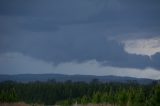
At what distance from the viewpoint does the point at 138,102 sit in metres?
113

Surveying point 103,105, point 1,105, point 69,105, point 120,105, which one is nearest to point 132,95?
point 120,105

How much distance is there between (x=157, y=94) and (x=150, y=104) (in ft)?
6.89

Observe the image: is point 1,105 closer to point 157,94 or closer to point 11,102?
point 11,102

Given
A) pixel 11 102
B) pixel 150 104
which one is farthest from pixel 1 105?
pixel 150 104

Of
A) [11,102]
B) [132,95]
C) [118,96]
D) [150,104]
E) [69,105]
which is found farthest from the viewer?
[69,105]

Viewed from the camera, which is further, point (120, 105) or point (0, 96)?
point (0, 96)

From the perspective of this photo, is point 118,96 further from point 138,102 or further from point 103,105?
point 138,102

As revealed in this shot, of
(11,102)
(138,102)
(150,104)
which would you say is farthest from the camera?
(11,102)

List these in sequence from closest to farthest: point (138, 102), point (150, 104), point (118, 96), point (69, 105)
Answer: point (150, 104)
point (138, 102)
point (118, 96)
point (69, 105)

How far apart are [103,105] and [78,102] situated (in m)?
27.6

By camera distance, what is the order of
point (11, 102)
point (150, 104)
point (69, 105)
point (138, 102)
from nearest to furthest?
point (150, 104)
point (138, 102)
point (11, 102)
point (69, 105)

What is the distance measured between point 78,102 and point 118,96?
36812 millimetres

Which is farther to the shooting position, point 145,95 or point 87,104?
point 87,104

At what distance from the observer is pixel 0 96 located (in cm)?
15512
